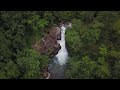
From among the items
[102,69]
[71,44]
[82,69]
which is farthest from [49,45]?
[102,69]

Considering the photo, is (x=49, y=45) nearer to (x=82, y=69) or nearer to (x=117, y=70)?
(x=82, y=69)

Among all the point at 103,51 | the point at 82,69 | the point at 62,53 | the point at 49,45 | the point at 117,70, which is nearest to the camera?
the point at 82,69

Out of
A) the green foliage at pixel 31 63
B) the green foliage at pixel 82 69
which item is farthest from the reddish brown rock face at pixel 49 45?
the green foliage at pixel 82 69
